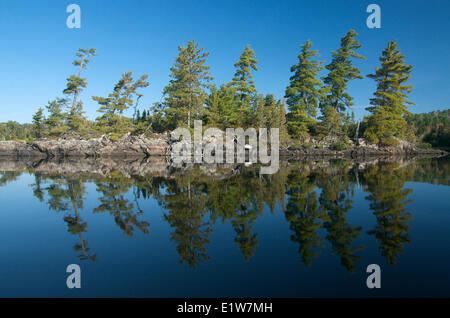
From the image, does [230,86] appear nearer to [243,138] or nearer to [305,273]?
[243,138]

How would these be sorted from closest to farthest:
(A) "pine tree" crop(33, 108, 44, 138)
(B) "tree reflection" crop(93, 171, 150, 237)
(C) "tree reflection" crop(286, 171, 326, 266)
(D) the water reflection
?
(C) "tree reflection" crop(286, 171, 326, 266) < (D) the water reflection < (B) "tree reflection" crop(93, 171, 150, 237) < (A) "pine tree" crop(33, 108, 44, 138)

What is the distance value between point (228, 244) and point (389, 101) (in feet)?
132

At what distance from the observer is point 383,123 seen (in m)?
34.2

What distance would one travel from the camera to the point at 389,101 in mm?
35688

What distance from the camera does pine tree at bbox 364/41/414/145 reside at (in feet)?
113

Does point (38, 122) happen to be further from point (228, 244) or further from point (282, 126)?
point (228, 244)

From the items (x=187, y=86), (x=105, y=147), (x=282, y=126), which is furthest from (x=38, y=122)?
(x=282, y=126)

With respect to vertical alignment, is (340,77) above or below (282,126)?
above

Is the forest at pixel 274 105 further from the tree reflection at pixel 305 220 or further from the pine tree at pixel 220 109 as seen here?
the tree reflection at pixel 305 220

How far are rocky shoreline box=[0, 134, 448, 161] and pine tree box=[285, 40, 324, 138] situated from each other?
4.07 metres

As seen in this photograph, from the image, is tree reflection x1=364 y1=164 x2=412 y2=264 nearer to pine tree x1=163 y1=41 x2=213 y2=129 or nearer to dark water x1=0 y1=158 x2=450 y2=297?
dark water x1=0 y1=158 x2=450 y2=297

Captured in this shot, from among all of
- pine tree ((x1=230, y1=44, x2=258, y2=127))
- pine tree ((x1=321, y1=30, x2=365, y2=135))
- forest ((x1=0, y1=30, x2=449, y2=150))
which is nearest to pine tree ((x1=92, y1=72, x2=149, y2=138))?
forest ((x1=0, y1=30, x2=449, y2=150))

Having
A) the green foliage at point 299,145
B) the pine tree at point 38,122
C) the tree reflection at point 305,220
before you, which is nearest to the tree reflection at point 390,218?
the tree reflection at point 305,220
